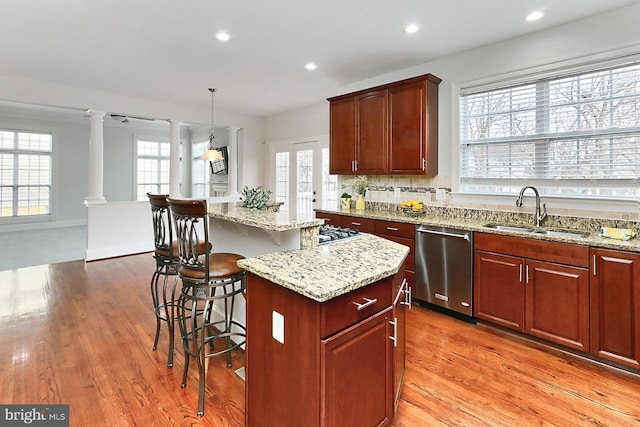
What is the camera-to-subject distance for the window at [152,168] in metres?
9.37

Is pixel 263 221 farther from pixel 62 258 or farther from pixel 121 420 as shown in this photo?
pixel 62 258

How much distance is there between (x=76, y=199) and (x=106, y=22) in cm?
721

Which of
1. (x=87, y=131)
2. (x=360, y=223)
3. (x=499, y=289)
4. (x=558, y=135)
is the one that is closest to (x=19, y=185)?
(x=87, y=131)

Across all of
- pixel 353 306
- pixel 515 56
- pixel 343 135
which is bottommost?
pixel 353 306

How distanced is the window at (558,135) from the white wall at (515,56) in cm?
15

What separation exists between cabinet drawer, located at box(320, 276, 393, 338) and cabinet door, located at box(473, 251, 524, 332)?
1.67 meters

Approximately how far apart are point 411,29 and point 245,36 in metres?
1.57

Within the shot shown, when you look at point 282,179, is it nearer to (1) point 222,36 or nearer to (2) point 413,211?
(2) point 413,211

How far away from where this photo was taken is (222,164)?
8.18 meters

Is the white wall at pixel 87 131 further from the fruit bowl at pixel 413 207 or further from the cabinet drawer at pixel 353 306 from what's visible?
the cabinet drawer at pixel 353 306

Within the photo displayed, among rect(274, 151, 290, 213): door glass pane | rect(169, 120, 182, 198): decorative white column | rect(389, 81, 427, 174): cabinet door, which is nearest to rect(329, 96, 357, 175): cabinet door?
rect(389, 81, 427, 174): cabinet door

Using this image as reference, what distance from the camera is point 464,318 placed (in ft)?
10.4

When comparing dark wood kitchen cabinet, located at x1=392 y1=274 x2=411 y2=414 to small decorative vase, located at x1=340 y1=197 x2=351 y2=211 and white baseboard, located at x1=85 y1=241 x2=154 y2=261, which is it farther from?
white baseboard, located at x1=85 y1=241 x2=154 y2=261

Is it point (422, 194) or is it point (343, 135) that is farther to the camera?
point (343, 135)
